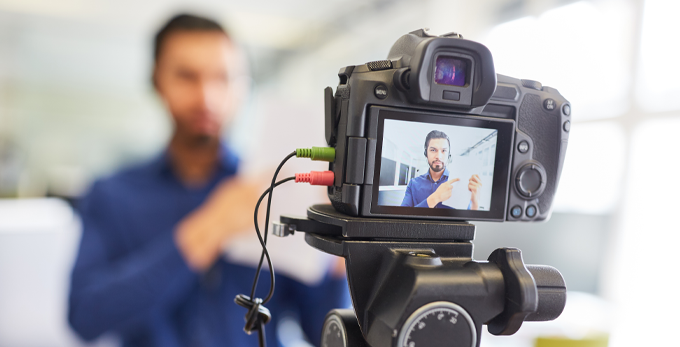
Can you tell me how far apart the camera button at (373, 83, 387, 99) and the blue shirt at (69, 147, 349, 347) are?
0.71 metres

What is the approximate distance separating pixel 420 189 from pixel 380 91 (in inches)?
4.2

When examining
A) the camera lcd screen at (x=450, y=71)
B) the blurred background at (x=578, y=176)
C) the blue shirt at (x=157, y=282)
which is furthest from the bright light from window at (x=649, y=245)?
the camera lcd screen at (x=450, y=71)

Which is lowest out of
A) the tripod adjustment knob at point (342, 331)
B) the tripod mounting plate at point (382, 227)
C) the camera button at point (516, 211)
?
the tripod adjustment knob at point (342, 331)

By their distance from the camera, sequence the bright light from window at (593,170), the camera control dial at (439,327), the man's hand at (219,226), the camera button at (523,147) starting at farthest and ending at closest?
the bright light from window at (593,170) < the man's hand at (219,226) < the camera button at (523,147) < the camera control dial at (439,327)

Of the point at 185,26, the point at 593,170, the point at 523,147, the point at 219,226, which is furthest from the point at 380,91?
the point at 593,170

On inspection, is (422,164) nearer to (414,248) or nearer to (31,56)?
(414,248)

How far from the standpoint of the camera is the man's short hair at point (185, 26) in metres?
1.22

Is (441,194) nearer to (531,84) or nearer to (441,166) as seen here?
(441,166)

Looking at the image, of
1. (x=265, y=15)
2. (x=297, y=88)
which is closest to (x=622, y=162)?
(x=265, y=15)

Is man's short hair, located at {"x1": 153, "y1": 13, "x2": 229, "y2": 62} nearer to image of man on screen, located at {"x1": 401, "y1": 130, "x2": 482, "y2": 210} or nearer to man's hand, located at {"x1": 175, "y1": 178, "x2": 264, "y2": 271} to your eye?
man's hand, located at {"x1": 175, "y1": 178, "x2": 264, "y2": 271}

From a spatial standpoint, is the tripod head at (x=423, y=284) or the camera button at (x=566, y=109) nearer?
A: the tripod head at (x=423, y=284)

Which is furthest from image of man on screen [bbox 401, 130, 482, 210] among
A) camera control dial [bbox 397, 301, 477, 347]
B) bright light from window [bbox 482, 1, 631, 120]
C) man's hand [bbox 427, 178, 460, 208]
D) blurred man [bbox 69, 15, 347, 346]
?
bright light from window [bbox 482, 1, 631, 120]

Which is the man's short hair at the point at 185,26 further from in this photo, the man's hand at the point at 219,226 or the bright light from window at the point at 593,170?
the bright light from window at the point at 593,170

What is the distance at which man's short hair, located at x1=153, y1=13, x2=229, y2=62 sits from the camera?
1.22 metres
